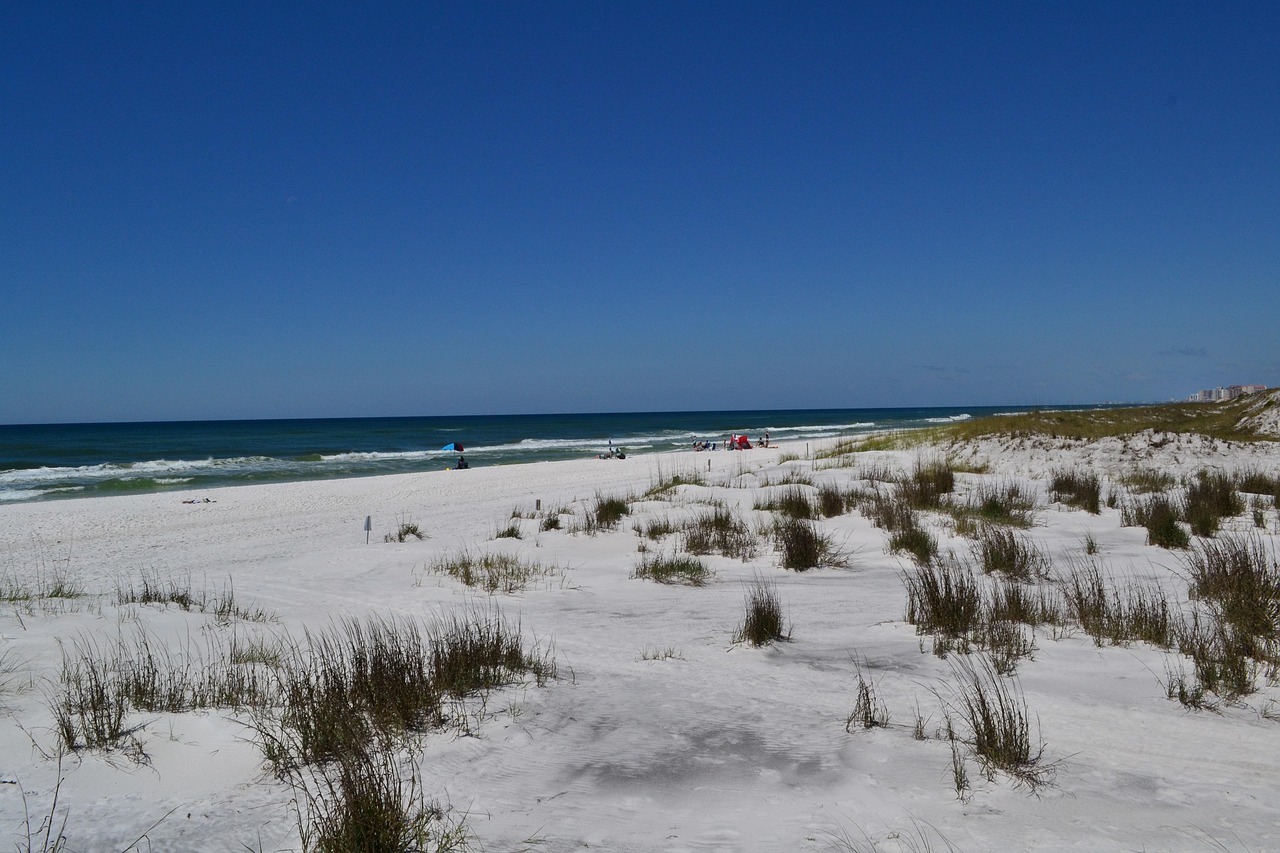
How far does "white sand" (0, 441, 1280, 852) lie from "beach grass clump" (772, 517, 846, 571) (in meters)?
0.59

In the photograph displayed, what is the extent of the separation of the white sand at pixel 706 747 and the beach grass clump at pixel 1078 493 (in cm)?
435

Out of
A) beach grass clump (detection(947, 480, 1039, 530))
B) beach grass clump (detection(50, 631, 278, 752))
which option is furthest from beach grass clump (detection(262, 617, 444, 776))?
beach grass clump (detection(947, 480, 1039, 530))

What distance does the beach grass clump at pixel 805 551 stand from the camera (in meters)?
8.55

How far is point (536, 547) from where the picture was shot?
1046 cm

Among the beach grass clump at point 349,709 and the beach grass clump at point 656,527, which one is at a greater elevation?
the beach grass clump at point 349,709

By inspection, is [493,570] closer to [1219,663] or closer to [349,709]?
[349,709]

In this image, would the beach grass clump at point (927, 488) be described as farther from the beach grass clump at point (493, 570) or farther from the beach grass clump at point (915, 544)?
the beach grass clump at point (493, 570)

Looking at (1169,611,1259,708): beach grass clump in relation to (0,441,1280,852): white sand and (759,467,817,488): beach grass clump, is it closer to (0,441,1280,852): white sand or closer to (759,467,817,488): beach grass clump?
(0,441,1280,852): white sand

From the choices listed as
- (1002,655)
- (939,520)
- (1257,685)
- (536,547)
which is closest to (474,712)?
(1002,655)

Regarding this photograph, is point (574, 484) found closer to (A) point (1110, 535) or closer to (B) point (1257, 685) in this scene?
(A) point (1110, 535)

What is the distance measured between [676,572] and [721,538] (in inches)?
69.2

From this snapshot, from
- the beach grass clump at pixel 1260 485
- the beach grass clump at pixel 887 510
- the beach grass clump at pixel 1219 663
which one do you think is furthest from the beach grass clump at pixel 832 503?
the beach grass clump at pixel 1219 663

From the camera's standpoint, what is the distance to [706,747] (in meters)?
3.66

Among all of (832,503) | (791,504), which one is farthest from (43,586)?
(832,503)
